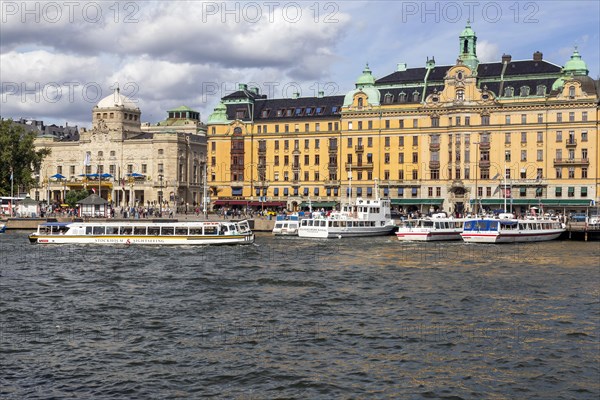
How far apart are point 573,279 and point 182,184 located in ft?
406

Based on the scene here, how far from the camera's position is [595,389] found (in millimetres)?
28250

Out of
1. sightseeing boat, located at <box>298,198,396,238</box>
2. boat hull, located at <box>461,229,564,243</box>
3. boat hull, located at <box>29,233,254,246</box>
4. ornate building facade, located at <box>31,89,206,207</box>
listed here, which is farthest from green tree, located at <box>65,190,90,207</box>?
boat hull, located at <box>461,229,564,243</box>

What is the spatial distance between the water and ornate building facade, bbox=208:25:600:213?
71110mm

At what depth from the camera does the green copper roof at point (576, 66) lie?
131750mm

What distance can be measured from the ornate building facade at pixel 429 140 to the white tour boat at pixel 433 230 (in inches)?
807

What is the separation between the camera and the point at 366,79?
148750mm

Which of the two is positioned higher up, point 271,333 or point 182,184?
point 182,184

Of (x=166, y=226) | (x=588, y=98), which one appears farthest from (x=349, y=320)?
(x=588, y=98)

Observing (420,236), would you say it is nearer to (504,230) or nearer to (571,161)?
(504,230)

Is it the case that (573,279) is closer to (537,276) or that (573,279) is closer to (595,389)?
(537,276)

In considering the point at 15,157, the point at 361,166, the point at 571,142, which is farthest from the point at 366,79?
the point at 15,157

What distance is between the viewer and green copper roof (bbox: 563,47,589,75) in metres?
132

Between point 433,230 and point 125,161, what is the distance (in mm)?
94535

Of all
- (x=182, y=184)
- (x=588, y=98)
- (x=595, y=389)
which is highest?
(x=588, y=98)
